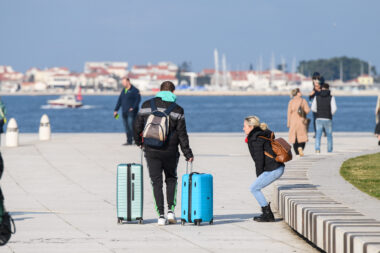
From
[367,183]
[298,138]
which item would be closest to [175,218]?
[367,183]

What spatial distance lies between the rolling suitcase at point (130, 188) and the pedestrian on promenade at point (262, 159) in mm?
1361

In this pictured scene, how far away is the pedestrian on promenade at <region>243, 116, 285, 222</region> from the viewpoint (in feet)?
36.2

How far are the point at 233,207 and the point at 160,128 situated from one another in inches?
98.3

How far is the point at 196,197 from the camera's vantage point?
10.8 metres

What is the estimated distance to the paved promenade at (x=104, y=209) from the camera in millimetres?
9586

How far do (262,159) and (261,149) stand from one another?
0.51 ft

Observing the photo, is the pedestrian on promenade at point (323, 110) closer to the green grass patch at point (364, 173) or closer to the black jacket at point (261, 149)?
the green grass patch at point (364, 173)

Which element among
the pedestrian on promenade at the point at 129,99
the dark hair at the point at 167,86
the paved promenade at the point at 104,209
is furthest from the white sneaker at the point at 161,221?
the pedestrian on promenade at the point at 129,99

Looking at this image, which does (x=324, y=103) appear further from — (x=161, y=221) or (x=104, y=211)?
(x=161, y=221)

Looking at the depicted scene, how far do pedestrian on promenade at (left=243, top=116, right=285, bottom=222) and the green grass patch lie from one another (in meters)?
1.33

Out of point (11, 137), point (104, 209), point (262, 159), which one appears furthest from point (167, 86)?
point (11, 137)

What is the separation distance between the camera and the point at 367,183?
1316 cm

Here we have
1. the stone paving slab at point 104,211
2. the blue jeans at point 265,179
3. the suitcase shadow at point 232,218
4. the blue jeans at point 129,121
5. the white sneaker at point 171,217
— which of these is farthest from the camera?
the blue jeans at point 129,121

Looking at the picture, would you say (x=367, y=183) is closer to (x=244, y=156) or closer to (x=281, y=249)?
(x=281, y=249)
